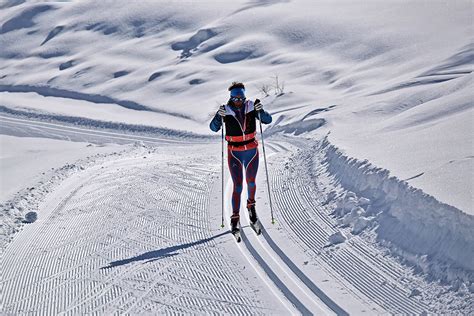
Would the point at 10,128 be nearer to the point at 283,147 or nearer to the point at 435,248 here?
the point at 283,147

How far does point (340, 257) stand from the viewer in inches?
354

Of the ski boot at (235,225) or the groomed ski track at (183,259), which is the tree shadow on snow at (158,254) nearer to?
the groomed ski track at (183,259)

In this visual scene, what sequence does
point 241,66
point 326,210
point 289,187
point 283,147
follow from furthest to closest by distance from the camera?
point 241,66 < point 283,147 < point 289,187 < point 326,210

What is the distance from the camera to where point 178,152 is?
2172 centimetres

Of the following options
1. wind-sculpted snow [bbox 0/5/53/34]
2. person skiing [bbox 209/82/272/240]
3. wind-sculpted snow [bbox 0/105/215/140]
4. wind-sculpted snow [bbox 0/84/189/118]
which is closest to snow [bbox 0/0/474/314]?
wind-sculpted snow [bbox 0/105/215/140]

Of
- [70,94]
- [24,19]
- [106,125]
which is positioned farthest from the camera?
[24,19]

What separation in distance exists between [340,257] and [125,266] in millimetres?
3312

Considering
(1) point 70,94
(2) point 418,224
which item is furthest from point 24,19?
(2) point 418,224

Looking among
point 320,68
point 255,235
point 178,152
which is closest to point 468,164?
point 255,235

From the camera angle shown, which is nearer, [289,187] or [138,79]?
[289,187]

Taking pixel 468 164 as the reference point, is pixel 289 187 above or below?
below

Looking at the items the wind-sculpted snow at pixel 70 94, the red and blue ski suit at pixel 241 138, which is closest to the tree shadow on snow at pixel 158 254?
the red and blue ski suit at pixel 241 138

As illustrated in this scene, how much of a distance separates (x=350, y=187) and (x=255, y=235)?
2.27 m

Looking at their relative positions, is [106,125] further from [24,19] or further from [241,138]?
[24,19]
